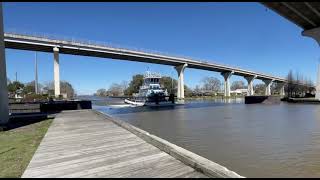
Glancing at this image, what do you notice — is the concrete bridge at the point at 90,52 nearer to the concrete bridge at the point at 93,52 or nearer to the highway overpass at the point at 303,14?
the concrete bridge at the point at 93,52

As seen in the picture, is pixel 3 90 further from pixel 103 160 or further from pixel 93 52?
pixel 93 52

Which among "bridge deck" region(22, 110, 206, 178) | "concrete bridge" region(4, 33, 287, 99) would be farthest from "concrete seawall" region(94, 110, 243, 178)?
"concrete bridge" region(4, 33, 287, 99)

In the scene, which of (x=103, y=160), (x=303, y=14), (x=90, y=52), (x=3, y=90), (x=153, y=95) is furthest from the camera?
(x=90, y=52)

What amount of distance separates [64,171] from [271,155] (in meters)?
7.46

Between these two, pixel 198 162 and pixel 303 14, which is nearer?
pixel 198 162

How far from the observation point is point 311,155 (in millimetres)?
12391

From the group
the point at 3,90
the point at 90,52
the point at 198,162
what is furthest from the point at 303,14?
the point at 90,52

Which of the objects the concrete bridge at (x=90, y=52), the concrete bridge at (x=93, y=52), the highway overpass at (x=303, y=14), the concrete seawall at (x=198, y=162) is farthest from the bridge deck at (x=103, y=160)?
the concrete bridge at (x=93, y=52)

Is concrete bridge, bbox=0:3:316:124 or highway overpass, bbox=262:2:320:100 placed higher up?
concrete bridge, bbox=0:3:316:124

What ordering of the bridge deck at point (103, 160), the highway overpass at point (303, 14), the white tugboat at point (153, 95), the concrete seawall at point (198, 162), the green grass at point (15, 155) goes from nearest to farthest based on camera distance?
the concrete seawall at point (198, 162), the bridge deck at point (103, 160), the green grass at point (15, 155), the highway overpass at point (303, 14), the white tugboat at point (153, 95)

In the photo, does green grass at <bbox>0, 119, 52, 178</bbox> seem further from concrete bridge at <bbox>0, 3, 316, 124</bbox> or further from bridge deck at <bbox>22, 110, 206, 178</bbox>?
concrete bridge at <bbox>0, 3, 316, 124</bbox>

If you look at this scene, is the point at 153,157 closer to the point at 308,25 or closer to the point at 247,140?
the point at 247,140

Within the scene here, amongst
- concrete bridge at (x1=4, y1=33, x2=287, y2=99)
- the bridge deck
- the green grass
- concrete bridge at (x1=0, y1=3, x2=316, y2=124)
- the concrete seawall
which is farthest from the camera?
concrete bridge at (x1=4, y1=33, x2=287, y2=99)

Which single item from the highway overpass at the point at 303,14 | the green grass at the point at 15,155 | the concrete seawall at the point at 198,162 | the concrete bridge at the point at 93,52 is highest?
the concrete bridge at the point at 93,52
